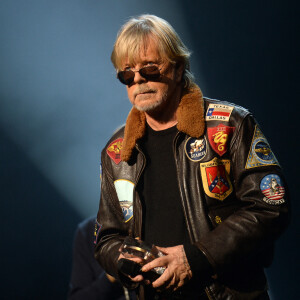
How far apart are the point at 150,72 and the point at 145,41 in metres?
0.15

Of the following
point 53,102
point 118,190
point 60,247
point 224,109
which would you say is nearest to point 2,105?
point 53,102

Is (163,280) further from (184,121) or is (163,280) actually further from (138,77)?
(138,77)

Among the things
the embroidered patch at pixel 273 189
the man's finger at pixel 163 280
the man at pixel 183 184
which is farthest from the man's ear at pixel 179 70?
the man's finger at pixel 163 280

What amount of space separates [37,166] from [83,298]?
1508 millimetres

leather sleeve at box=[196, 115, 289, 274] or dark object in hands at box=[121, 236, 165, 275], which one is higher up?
dark object in hands at box=[121, 236, 165, 275]

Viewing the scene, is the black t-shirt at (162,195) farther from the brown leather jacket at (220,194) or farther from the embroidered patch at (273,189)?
the embroidered patch at (273,189)

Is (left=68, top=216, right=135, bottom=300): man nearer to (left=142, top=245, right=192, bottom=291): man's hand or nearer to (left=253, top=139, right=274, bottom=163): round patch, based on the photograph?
(left=142, top=245, right=192, bottom=291): man's hand

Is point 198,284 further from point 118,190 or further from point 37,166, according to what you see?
point 37,166

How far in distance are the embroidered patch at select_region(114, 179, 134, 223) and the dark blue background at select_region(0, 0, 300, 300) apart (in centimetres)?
171

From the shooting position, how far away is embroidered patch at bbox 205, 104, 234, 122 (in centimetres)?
194

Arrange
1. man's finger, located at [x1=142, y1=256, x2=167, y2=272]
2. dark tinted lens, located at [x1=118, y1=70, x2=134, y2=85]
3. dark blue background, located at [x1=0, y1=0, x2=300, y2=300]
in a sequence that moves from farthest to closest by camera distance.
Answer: dark blue background, located at [x1=0, y1=0, x2=300, y2=300] < dark tinted lens, located at [x1=118, y1=70, x2=134, y2=85] < man's finger, located at [x1=142, y1=256, x2=167, y2=272]

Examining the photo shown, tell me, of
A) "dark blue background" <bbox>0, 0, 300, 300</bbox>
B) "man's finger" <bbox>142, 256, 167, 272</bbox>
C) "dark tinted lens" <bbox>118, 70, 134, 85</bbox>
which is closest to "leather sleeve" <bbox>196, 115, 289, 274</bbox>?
"man's finger" <bbox>142, 256, 167, 272</bbox>

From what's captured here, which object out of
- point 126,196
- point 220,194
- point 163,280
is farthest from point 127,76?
point 163,280

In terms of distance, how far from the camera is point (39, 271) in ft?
13.8
